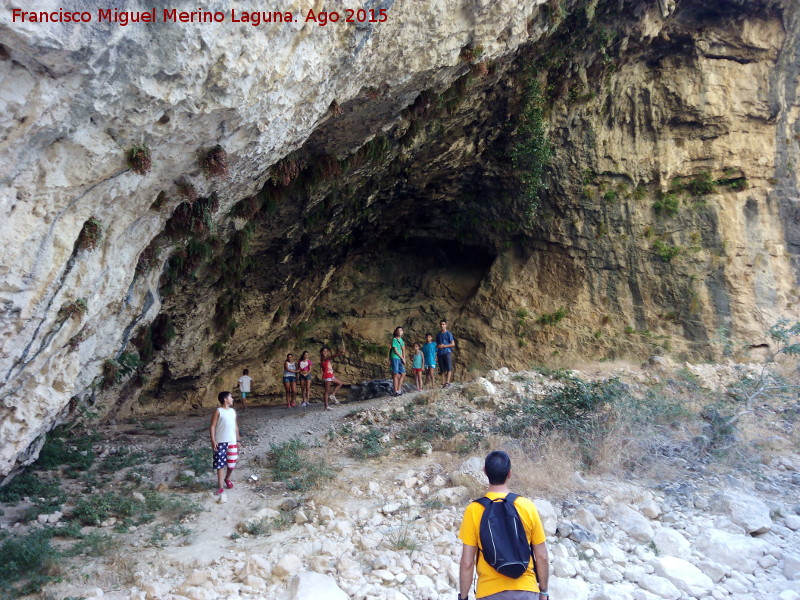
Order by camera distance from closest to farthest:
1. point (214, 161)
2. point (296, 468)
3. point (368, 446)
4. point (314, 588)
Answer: point (314, 588) < point (214, 161) < point (296, 468) < point (368, 446)

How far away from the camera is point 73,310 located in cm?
553

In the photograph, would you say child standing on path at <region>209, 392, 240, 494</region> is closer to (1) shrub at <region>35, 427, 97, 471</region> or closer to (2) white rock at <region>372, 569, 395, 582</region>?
(1) shrub at <region>35, 427, 97, 471</region>

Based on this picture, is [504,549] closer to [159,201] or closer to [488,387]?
[159,201]

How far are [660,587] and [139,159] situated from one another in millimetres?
5651

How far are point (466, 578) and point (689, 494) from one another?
4379mm

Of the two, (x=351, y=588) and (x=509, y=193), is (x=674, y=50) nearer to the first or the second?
(x=509, y=193)

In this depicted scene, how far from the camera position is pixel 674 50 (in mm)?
13406

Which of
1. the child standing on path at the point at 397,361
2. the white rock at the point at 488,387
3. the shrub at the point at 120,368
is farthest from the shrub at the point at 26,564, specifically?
the child standing on path at the point at 397,361

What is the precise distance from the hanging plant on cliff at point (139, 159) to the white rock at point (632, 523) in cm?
557

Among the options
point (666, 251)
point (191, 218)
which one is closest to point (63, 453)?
point (191, 218)

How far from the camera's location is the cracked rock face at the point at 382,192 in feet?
16.0

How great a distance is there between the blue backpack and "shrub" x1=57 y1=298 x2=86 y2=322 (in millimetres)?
4297

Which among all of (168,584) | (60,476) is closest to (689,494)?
(168,584)

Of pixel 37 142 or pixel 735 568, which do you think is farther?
pixel 735 568
